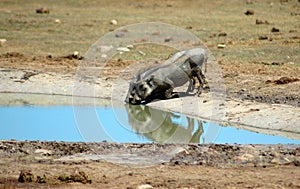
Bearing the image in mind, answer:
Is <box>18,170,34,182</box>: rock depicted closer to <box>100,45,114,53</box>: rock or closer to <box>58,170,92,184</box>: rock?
<box>58,170,92,184</box>: rock

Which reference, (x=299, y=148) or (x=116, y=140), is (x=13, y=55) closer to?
(x=116, y=140)

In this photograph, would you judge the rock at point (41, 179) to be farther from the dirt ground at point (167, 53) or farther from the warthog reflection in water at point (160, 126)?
the warthog reflection in water at point (160, 126)

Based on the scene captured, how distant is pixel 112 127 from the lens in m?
13.5

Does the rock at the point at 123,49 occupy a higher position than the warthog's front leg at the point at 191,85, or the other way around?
the warthog's front leg at the point at 191,85

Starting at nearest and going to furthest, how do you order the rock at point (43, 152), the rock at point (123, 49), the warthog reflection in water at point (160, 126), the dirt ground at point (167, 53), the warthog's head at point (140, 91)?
1. the dirt ground at point (167, 53)
2. the rock at point (43, 152)
3. the warthog reflection in water at point (160, 126)
4. the warthog's head at point (140, 91)
5. the rock at point (123, 49)

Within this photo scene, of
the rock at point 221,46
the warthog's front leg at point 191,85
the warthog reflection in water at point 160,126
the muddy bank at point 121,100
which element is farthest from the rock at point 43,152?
the rock at point 221,46

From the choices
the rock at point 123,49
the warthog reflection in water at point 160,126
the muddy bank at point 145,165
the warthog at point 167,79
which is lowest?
the rock at point 123,49

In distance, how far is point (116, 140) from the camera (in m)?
12.4

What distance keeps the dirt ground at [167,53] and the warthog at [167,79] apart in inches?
32.6

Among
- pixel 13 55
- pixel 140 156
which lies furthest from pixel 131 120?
pixel 13 55

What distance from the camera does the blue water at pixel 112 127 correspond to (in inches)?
496

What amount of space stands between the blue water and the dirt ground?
152cm

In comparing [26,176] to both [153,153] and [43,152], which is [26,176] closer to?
[43,152]

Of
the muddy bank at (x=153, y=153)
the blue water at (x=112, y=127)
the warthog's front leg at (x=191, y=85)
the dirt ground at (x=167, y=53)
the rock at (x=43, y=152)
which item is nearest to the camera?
the dirt ground at (x=167, y=53)
